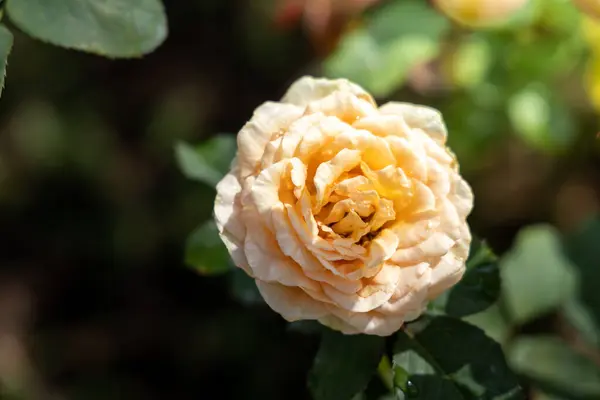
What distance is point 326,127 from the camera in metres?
0.61

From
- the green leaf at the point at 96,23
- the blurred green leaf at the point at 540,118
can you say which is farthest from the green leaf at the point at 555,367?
the green leaf at the point at 96,23

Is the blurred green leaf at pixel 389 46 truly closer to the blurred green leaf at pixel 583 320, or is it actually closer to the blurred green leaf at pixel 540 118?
the blurred green leaf at pixel 540 118

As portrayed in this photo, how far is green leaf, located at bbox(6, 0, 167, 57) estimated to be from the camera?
0.70 metres

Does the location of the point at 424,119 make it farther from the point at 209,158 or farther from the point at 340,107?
the point at 209,158

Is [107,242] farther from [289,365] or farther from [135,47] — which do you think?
[135,47]

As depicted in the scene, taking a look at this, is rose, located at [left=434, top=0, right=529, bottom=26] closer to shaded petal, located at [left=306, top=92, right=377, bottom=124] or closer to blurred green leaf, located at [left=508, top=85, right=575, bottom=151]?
blurred green leaf, located at [left=508, top=85, right=575, bottom=151]

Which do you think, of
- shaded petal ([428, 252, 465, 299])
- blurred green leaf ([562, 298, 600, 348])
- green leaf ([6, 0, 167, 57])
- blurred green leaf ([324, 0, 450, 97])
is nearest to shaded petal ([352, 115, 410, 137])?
shaded petal ([428, 252, 465, 299])

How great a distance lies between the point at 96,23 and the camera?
0.72m

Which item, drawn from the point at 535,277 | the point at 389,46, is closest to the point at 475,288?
the point at 535,277

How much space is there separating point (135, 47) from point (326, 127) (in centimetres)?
24

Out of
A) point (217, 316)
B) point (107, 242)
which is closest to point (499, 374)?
point (217, 316)

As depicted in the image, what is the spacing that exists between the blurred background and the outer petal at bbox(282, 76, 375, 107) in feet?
2.06

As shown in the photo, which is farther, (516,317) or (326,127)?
(516,317)

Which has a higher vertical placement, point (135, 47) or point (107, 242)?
point (135, 47)
